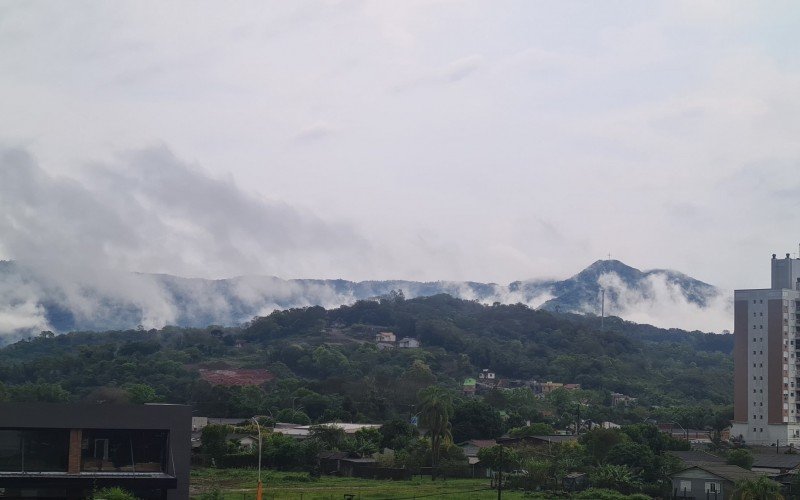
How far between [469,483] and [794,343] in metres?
38.1

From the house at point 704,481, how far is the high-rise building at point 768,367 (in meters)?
29.5

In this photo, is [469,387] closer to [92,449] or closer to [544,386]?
[544,386]

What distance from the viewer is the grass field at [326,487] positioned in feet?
141

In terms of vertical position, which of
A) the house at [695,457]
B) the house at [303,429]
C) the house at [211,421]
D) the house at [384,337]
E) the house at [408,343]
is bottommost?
the house at [211,421]

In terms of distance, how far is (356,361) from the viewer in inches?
4916

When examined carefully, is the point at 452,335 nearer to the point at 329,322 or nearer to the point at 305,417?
the point at 329,322

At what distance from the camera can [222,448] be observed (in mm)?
56969

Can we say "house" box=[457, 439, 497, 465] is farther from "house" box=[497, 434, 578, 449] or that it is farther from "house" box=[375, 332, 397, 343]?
"house" box=[375, 332, 397, 343]

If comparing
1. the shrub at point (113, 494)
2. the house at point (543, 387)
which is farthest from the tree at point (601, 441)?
the house at point (543, 387)

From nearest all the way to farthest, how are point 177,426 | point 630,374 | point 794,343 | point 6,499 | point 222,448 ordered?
point 6,499, point 177,426, point 222,448, point 794,343, point 630,374

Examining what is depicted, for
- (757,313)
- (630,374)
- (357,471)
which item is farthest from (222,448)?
(630,374)

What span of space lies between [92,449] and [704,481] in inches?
1177

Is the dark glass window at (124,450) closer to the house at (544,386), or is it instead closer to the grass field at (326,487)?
the grass field at (326,487)

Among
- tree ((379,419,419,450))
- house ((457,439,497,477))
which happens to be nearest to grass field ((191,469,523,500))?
house ((457,439,497,477))
